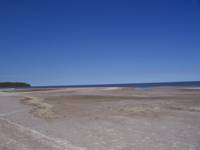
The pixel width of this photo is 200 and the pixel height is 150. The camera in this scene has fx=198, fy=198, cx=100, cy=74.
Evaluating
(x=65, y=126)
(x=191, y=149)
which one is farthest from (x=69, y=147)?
(x=191, y=149)

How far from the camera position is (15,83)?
145625 mm

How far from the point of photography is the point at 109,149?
594 cm

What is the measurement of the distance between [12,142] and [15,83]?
151098mm

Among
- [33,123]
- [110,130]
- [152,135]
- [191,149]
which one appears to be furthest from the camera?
[33,123]

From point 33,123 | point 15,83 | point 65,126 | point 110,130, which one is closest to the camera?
point 110,130

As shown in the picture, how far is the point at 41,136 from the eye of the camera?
24.4 feet

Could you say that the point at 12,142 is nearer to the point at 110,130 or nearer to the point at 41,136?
the point at 41,136

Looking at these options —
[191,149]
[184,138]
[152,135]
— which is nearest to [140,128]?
[152,135]

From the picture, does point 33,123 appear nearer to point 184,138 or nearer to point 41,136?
point 41,136

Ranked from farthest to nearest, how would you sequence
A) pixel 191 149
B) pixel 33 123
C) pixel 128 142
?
1. pixel 33 123
2. pixel 128 142
3. pixel 191 149

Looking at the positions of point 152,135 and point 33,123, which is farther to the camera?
point 33,123

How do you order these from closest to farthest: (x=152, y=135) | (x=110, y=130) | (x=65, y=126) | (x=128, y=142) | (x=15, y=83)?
(x=128, y=142) < (x=152, y=135) < (x=110, y=130) < (x=65, y=126) < (x=15, y=83)

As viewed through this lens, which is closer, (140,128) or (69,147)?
(69,147)

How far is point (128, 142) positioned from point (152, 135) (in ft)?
4.14
